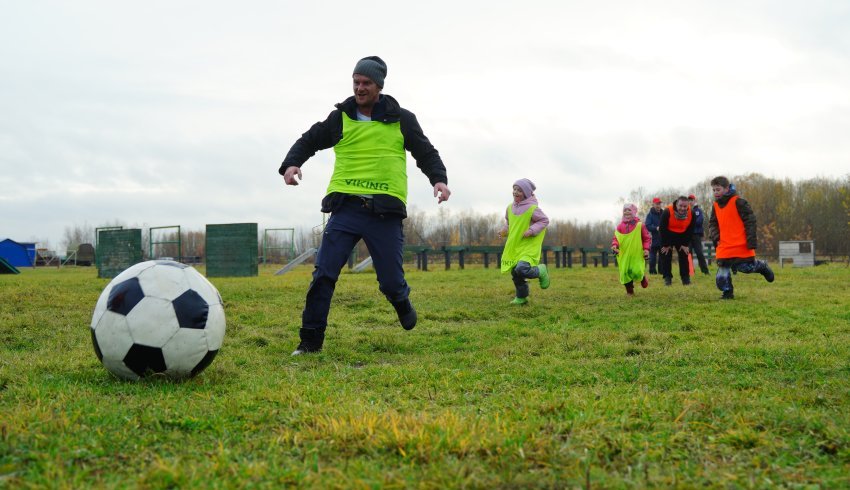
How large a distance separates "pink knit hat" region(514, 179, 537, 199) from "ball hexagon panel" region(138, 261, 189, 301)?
6.81 metres

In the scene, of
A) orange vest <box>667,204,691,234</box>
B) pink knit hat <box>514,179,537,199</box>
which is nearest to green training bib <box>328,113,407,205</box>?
pink knit hat <box>514,179,537,199</box>

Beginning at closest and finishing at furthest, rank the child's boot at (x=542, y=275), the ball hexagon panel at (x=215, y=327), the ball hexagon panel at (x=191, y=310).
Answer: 1. the ball hexagon panel at (x=191, y=310)
2. the ball hexagon panel at (x=215, y=327)
3. the child's boot at (x=542, y=275)

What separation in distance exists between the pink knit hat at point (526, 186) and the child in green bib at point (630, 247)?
2341 millimetres

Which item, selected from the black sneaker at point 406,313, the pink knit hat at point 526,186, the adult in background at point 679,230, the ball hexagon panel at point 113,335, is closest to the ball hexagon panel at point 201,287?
the ball hexagon panel at point 113,335

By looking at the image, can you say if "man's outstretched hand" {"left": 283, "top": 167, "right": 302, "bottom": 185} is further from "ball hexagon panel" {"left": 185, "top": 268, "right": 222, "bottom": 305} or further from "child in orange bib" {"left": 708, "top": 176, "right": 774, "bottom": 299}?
"child in orange bib" {"left": 708, "top": 176, "right": 774, "bottom": 299}

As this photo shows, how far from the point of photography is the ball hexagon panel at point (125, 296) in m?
4.02

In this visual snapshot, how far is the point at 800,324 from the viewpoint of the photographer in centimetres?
719

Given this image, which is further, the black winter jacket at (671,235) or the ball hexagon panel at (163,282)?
the black winter jacket at (671,235)

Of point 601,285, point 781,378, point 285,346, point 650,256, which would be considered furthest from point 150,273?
point 650,256

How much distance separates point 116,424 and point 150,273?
1.37 m

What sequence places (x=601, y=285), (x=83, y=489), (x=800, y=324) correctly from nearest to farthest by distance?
(x=83, y=489)
(x=800, y=324)
(x=601, y=285)

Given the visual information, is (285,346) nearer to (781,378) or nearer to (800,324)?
(781,378)

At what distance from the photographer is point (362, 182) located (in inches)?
219

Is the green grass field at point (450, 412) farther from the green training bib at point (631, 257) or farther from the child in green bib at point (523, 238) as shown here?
the green training bib at point (631, 257)
